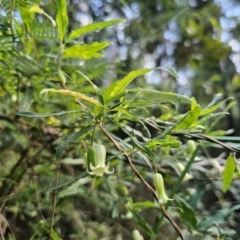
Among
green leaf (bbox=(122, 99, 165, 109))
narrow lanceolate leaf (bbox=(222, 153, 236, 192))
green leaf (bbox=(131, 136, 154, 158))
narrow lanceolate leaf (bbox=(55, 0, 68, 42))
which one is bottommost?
narrow lanceolate leaf (bbox=(222, 153, 236, 192))

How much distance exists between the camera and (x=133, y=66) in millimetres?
1359

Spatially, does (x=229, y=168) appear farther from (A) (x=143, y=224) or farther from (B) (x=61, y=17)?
(B) (x=61, y=17)

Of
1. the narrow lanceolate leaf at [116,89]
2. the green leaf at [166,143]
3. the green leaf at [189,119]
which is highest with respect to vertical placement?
the narrow lanceolate leaf at [116,89]

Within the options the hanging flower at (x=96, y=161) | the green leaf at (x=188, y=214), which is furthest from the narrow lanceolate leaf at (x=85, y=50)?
the green leaf at (x=188, y=214)

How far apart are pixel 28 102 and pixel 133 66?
0.89 metres

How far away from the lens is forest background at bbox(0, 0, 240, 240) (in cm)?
45

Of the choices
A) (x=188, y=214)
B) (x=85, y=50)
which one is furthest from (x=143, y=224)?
(x=85, y=50)

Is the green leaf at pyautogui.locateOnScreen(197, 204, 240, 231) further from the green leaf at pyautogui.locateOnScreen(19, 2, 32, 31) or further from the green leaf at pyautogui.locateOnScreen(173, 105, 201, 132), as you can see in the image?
the green leaf at pyautogui.locateOnScreen(19, 2, 32, 31)

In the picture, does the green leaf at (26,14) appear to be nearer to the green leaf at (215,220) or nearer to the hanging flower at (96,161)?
the hanging flower at (96,161)

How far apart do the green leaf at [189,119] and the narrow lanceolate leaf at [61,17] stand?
17cm

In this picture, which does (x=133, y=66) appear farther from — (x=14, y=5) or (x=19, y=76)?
(x=14, y=5)

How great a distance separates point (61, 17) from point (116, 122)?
0.44 ft

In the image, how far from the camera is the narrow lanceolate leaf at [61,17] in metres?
0.43

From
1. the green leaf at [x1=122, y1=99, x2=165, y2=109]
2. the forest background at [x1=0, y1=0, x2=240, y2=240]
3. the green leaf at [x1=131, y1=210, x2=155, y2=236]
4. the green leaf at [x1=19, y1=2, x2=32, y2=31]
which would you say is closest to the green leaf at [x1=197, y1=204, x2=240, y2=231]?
the forest background at [x1=0, y1=0, x2=240, y2=240]
